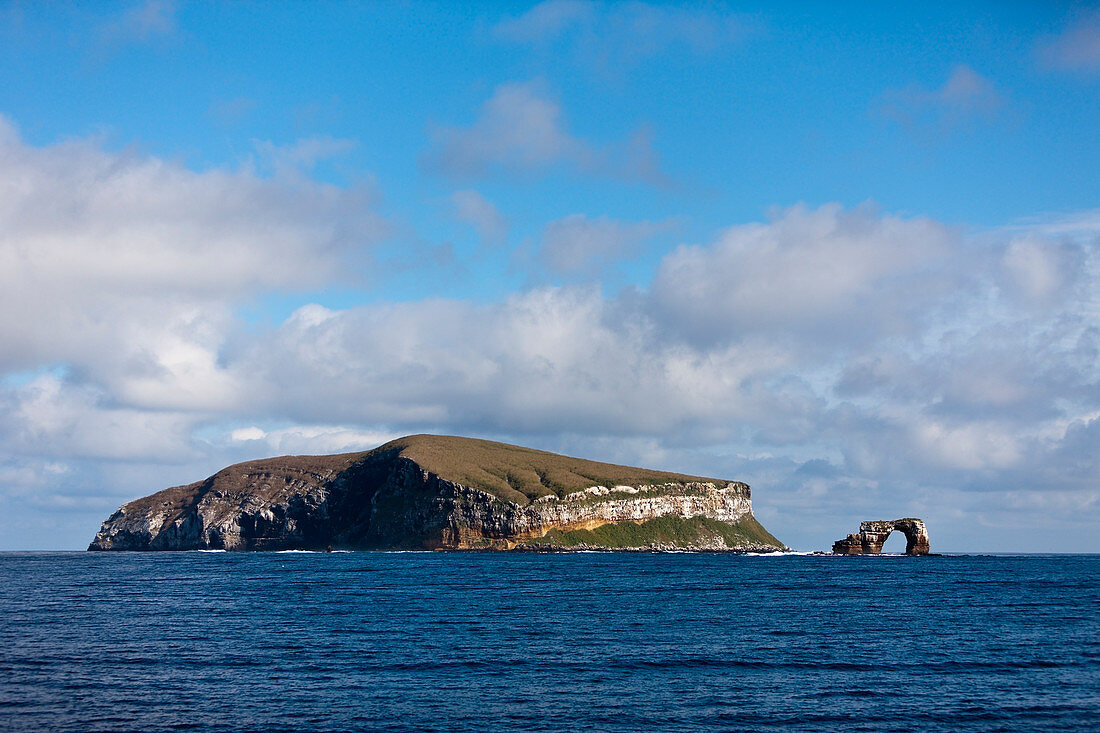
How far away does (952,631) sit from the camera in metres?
69.4

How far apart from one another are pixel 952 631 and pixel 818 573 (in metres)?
86.9

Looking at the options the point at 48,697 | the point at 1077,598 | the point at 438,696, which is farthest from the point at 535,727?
the point at 1077,598

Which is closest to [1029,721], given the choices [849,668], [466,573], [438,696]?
[849,668]

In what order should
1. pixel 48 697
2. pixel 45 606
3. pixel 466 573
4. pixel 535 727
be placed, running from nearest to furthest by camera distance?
pixel 535 727
pixel 48 697
pixel 45 606
pixel 466 573

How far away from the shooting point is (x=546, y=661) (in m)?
54.1

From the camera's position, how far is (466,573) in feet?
476

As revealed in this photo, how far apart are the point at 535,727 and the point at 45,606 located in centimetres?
7395

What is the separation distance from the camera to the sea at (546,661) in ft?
132

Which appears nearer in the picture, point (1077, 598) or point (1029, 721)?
point (1029, 721)

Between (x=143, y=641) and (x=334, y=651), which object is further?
(x=143, y=641)

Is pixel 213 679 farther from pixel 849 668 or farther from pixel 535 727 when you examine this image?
pixel 849 668

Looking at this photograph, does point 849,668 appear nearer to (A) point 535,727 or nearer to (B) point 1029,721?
(B) point 1029,721

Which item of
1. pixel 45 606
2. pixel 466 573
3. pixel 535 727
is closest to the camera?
pixel 535 727

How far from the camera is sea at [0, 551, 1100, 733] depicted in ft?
132
